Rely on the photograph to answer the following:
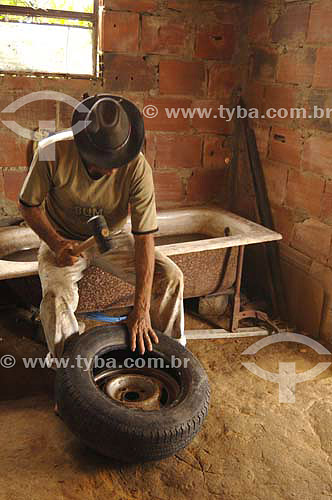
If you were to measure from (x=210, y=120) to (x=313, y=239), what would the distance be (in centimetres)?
141

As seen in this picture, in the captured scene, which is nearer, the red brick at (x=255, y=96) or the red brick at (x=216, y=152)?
the red brick at (x=255, y=96)

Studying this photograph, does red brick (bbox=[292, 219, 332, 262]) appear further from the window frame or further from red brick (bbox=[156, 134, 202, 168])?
the window frame

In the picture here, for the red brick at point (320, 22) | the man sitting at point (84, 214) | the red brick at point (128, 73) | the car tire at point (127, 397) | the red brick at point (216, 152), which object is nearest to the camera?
the car tire at point (127, 397)

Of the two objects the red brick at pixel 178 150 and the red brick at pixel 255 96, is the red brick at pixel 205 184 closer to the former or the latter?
the red brick at pixel 178 150

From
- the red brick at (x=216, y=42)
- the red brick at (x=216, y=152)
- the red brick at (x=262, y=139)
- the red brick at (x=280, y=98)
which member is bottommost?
the red brick at (x=216, y=152)

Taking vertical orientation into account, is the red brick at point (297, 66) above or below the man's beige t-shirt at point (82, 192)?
above

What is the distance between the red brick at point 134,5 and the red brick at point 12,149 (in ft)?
3.86

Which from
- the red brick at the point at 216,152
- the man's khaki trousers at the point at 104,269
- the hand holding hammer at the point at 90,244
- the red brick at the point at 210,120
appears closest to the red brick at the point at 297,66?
the red brick at the point at 210,120

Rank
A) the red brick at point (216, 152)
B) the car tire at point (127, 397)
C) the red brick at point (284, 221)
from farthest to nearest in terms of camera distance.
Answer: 1. the red brick at point (216, 152)
2. the red brick at point (284, 221)
3. the car tire at point (127, 397)

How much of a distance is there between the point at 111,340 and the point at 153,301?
0.41 m

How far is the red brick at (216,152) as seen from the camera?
4305mm

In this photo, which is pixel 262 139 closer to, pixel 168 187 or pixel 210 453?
pixel 168 187

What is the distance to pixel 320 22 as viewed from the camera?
3.34m

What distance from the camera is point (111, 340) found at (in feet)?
8.75
